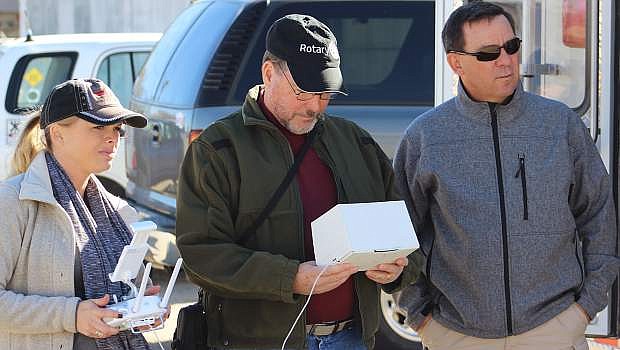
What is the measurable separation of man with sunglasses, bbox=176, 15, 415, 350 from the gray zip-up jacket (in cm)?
38

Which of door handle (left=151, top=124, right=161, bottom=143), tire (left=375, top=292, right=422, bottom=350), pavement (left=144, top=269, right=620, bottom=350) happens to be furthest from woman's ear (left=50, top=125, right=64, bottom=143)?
door handle (left=151, top=124, right=161, bottom=143)

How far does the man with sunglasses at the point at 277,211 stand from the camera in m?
3.35

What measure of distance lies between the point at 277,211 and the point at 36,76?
7034 mm

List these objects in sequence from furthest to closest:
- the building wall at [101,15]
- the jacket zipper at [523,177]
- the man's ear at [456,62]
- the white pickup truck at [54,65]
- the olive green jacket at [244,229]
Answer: the building wall at [101,15] → the white pickup truck at [54,65] → the man's ear at [456,62] → the jacket zipper at [523,177] → the olive green jacket at [244,229]

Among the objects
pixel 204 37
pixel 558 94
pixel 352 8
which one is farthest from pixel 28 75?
pixel 558 94

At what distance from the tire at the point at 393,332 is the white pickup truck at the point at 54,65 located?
4.27 meters

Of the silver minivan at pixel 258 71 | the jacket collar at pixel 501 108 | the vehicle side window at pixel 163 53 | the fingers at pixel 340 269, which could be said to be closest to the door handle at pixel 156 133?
the silver minivan at pixel 258 71

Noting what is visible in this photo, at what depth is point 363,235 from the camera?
3168mm

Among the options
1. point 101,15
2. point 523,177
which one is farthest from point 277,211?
point 101,15

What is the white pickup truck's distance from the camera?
390 inches

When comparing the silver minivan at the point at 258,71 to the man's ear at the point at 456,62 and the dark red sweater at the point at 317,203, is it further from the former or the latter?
the dark red sweater at the point at 317,203

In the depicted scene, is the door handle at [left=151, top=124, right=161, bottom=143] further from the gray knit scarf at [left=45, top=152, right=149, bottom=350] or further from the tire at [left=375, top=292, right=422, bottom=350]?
the gray knit scarf at [left=45, top=152, right=149, bottom=350]

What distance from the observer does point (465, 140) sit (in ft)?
12.8

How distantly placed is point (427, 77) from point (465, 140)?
3349 mm
